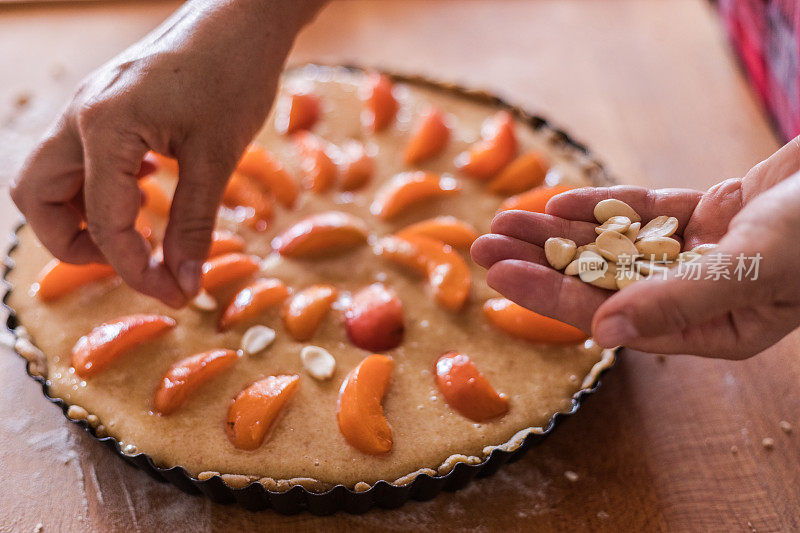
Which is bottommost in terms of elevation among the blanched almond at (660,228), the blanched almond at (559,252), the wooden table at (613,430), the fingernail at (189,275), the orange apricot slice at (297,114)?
the wooden table at (613,430)

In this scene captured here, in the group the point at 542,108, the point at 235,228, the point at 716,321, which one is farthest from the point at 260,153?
the point at 716,321

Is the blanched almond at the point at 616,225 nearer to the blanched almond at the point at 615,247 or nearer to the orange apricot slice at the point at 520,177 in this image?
the blanched almond at the point at 615,247

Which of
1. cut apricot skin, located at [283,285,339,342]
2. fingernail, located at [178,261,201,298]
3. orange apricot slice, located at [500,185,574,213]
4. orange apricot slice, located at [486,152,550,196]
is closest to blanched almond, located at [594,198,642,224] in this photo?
orange apricot slice, located at [500,185,574,213]

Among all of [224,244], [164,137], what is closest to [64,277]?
[224,244]

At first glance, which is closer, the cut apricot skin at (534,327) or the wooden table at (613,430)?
the wooden table at (613,430)

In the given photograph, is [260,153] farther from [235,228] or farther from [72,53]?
[72,53]

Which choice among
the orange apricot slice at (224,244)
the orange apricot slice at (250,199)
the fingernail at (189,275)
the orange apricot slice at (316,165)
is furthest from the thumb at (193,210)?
the orange apricot slice at (316,165)
